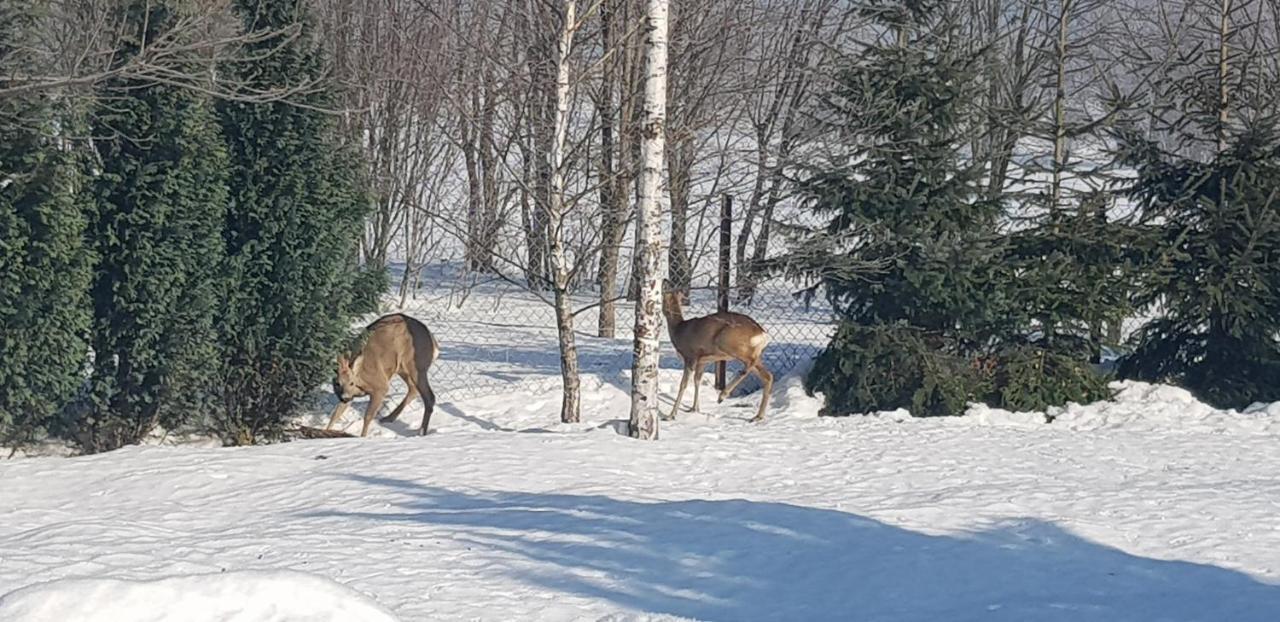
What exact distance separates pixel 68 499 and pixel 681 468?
419 centimetres

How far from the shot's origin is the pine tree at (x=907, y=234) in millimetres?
13000

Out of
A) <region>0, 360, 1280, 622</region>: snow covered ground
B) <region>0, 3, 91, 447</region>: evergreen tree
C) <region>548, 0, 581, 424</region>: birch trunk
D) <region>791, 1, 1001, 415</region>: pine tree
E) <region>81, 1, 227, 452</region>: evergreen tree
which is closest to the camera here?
<region>0, 360, 1280, 622</region>: snow covered ground

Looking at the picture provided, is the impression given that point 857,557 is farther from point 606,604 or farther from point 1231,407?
point 1231,407

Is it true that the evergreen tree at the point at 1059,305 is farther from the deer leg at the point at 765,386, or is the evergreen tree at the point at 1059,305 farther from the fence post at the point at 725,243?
the fence post at the point at 725,243

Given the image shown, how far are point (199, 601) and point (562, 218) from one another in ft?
24.0

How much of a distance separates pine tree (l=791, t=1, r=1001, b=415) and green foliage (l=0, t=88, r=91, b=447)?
20.4 feet

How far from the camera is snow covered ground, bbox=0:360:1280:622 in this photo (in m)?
6.66

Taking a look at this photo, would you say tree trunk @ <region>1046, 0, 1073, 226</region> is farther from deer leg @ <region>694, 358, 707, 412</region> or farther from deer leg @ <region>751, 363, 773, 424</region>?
deer leg @ <region>694, 358, 707, 412</region>

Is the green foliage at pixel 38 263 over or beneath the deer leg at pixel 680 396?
over

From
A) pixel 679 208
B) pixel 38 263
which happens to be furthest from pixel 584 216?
pixel 38 263

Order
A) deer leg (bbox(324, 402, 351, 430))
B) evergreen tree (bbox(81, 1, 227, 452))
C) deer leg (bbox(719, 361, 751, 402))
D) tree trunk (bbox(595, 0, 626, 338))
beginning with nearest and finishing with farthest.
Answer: evergreen tree (bbox(81, 1, 227, 452)), deer leg (bbox(324, 402, 351, 430)), deer leg (bbox(719, 361, 751, 402)), tree trunk (bbox(595, 0, 626, 338))

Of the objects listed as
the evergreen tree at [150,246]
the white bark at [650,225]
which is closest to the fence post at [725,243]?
the white bark at [650,225]

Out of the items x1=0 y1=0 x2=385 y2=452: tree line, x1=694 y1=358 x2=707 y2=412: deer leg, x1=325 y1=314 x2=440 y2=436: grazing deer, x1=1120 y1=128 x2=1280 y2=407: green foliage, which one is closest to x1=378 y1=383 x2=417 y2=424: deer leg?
x1=325 y1=314 x2=440 y2=436: grazing deer

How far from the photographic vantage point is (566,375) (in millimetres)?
12461
